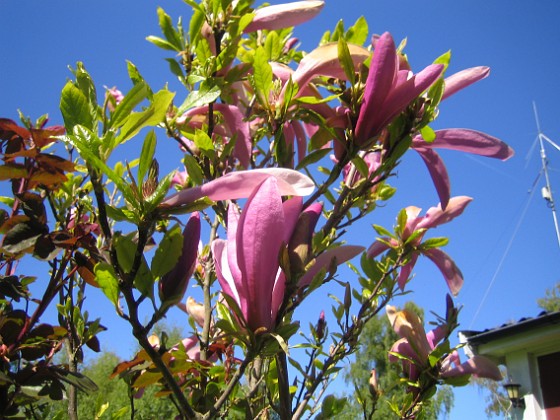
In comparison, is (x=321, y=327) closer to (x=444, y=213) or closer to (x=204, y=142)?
(x=444, y=213)

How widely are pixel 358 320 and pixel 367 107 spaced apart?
2.89 feet

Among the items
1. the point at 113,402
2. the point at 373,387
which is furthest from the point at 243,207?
the point at 113,402

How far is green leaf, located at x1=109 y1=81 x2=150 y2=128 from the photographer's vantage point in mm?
792

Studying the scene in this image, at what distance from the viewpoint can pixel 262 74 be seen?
41.4 inches

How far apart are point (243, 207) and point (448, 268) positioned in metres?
0.91

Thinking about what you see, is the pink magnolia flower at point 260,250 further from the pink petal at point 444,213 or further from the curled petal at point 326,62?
the pink petal at point 444,213

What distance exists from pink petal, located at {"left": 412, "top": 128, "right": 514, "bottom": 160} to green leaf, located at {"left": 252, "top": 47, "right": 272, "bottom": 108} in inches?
15.2

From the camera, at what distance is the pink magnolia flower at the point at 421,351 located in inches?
61.1

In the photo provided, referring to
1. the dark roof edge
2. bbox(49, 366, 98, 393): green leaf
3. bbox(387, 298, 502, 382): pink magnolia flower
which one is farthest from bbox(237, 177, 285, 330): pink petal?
the dark roof edge

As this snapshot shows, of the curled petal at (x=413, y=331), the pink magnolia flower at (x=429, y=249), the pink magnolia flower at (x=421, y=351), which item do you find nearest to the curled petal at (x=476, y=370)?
the pink magnolia flower at (x=421, y=351)

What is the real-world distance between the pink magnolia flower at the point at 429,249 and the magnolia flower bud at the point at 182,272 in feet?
2.85

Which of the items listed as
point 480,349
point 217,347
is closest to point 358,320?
point 217,347

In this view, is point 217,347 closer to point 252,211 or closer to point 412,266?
point 412,266

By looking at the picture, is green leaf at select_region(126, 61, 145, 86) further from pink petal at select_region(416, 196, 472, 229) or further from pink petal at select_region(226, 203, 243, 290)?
pink petal at select_region(416, 196, 472, 229)
